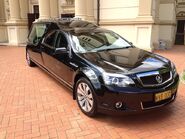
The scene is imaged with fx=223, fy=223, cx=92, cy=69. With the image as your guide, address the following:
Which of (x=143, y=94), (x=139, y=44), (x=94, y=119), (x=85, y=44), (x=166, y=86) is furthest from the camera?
(x=139, y=44)

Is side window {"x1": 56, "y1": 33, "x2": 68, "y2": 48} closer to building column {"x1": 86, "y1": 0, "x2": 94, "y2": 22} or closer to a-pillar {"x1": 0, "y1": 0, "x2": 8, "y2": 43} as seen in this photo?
building column {"x1": 86, "y1": 0, "x2": 94, "y2": 22}

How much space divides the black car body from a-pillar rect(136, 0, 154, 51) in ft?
18.1

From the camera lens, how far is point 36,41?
22.4 feet

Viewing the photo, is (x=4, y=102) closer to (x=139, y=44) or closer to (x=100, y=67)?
(x=100, y=67)

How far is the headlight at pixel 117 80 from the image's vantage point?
333cm

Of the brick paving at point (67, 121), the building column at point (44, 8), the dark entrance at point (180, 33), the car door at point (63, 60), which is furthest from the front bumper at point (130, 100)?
the dark entrance at point (180, 33)

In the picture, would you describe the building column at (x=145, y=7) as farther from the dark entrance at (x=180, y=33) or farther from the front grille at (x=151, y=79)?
the front grille at (x=151, y=79)

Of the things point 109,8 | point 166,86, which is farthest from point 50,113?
point 109,8

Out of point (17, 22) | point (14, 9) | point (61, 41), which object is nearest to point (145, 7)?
point (61, 41)

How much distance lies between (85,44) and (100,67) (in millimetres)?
1117

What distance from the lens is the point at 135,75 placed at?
11.1ft

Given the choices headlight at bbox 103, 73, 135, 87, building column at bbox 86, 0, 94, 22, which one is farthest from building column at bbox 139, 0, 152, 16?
headlight at bbox 103, 73, 135, 87

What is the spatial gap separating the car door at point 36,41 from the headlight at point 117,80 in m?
3.35

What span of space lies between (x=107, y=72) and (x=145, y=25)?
24.8 ft
